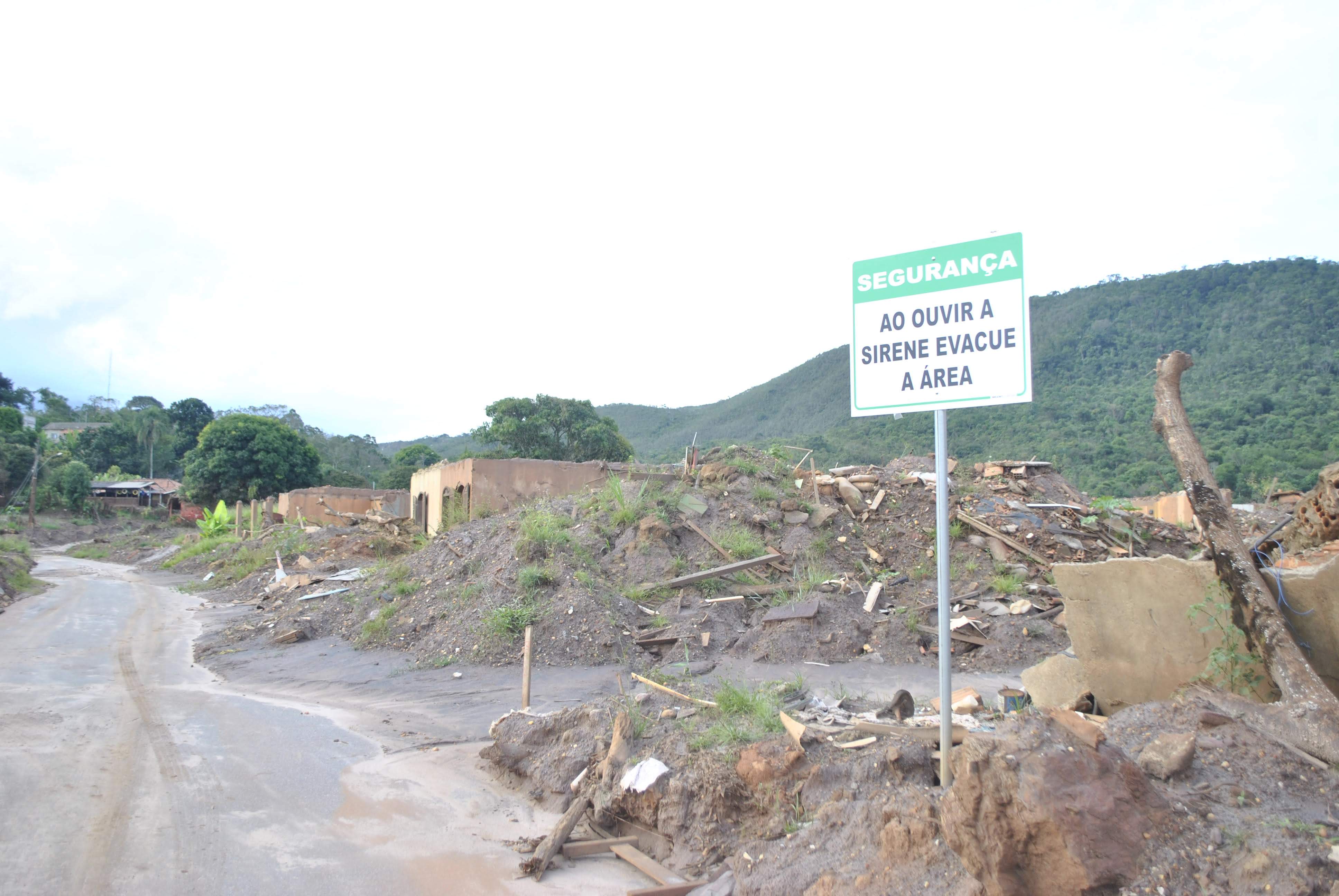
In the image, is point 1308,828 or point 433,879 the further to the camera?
point 433,879

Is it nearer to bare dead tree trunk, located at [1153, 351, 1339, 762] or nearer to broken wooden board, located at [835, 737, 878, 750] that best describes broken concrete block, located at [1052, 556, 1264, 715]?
bare dead tree trunk, located at [1153, 351, 1339, 762]

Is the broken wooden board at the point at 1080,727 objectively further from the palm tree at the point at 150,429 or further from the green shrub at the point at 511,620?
the palm tree at the point at 150,429

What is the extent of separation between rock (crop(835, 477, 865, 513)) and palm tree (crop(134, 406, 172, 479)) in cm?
7228

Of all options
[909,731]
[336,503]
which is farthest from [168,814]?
[336,503]

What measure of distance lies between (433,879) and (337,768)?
2.37 meters

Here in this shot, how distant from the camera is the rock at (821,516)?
13.3 meters

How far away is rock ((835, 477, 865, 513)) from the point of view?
14.0 meters

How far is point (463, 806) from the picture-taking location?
5496mm

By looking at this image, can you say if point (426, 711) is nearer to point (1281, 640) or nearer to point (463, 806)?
point (463, 806)

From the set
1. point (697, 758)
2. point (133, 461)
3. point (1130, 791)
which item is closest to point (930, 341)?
point (1130, 791)

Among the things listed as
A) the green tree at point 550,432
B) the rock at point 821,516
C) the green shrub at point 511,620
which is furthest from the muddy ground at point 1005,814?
the green tree at point 550,432

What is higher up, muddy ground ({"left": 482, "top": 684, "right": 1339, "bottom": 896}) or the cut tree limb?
muddy ground ({"left": 482, "top": 684, "right": 1339, "bottom": 896})

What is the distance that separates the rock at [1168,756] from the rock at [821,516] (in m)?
9.69

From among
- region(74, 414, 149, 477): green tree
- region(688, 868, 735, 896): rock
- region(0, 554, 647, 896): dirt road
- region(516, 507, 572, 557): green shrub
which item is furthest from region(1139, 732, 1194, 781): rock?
region(74, 414, 149, 477): green tree
